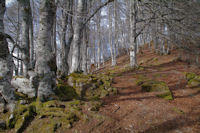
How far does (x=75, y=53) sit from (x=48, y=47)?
2.70m

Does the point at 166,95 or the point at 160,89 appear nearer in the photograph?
the point at 166,95

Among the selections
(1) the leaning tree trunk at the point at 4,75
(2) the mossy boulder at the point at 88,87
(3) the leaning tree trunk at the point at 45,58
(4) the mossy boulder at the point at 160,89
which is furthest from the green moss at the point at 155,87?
(1) the leaning tree trunk at the point at 4,75

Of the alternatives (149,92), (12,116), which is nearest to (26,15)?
(12,116)

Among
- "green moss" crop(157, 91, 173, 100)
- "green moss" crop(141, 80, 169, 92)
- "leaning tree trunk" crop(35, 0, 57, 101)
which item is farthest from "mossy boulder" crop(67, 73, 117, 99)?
"green moss" crop(157, 91, 173, 100)

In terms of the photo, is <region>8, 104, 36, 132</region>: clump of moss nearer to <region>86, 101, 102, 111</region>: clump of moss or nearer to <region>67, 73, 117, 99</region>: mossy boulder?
<region>86, 101, 102, 111</region>: clump of moss

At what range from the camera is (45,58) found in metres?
3.60

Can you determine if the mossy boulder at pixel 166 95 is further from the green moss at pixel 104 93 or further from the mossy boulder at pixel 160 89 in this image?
the green moss at pixel 104 93

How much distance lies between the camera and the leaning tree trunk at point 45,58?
3.50 metres

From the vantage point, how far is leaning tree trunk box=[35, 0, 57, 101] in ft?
11.5

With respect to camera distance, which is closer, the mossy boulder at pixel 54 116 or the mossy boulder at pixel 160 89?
the mossy boulder at pixel 54 116

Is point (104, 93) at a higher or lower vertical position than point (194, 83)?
lower

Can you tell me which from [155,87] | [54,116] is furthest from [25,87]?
[155,87]

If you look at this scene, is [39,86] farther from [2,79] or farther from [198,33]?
[198,33]

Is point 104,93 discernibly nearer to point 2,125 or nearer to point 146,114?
point 146,114
